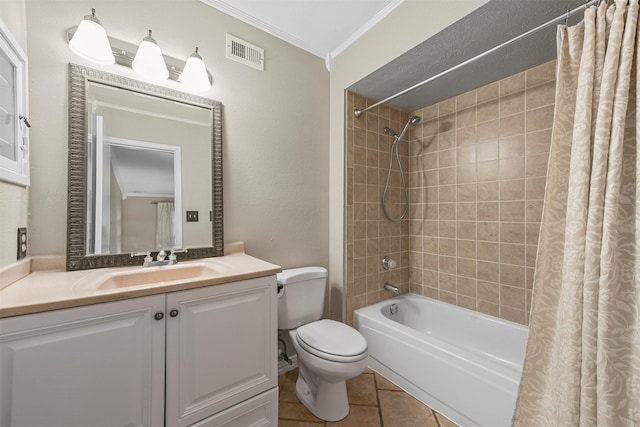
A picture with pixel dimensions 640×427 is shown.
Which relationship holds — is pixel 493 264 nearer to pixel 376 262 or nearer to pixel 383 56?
pixel 376 262

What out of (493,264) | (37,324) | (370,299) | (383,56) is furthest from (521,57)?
(37,324)

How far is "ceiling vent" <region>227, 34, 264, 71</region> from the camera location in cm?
161

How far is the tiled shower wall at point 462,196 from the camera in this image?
1.72 m

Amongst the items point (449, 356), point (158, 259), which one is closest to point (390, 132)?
point (449, 356)

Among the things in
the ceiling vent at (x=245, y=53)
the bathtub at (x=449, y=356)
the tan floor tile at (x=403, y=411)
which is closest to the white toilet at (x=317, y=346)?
the tan floor tile at (x=403, y=411)

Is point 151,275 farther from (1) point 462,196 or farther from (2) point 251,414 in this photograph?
(1) point 462,196

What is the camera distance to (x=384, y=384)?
5.51 feet

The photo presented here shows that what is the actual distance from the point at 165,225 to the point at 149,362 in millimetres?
734

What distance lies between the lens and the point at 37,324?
0.73m

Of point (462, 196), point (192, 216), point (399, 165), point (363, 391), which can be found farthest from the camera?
point (399, 165)

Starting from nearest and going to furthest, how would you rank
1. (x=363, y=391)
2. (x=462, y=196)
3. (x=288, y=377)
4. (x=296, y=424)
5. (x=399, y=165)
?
1. (x=296, y=424)
2. (x=363, y=391)
3. (x=288, y=377)
4. (x=462, y=196)
5. (x=399, y=165)

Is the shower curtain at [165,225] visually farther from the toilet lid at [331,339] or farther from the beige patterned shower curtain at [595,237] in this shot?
the beige patterned shower curtain at [595,237]

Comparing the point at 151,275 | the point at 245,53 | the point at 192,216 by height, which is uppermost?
the point at 245,53

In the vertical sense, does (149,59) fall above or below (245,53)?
below
